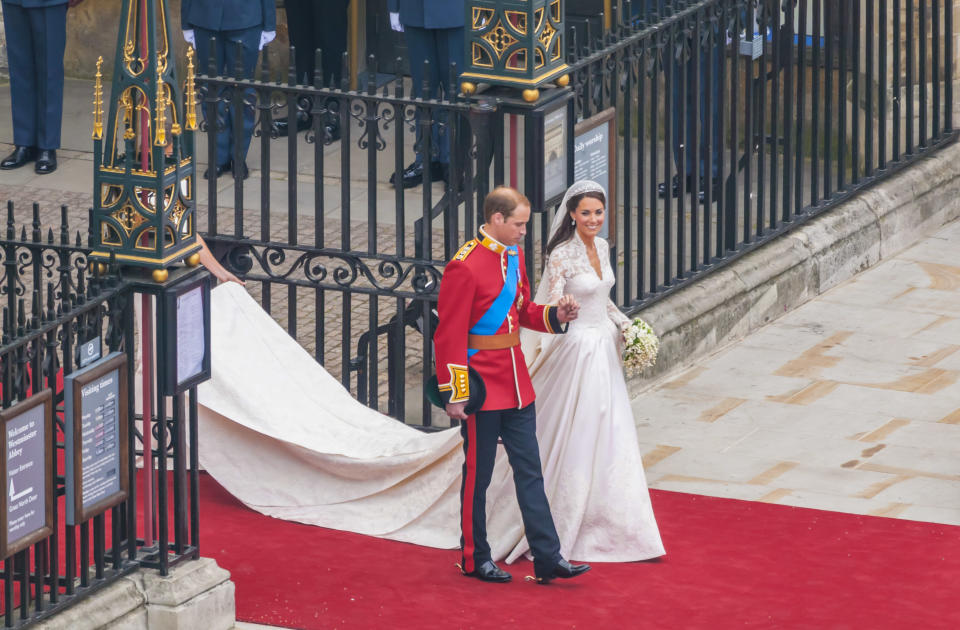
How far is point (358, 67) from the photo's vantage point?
17266 mm

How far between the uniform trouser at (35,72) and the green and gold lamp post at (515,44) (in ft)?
18.5

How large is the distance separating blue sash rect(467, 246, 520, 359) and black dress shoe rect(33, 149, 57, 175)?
6693mm

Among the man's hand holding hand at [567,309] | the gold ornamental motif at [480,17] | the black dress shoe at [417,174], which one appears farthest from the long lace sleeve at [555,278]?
the black dress shoe at [417,174]

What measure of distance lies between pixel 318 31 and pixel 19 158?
7.81 ft

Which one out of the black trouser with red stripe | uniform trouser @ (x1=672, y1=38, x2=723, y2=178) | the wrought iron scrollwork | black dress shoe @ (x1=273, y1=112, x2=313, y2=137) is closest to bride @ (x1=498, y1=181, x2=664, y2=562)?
the black trouser with red stripe

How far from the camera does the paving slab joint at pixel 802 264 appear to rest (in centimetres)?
1206

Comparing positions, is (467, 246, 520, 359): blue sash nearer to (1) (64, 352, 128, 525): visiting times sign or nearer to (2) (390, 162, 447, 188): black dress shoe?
(1) (64, 352, 128, 525): visiting times sign

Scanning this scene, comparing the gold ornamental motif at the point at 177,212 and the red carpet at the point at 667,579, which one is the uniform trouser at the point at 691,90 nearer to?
the red carpet at the point at 667,579

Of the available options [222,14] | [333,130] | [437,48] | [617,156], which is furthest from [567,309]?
[333,130]

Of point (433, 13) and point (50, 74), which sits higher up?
point (433, 13)

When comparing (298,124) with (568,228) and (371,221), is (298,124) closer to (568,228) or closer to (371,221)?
(371,221)

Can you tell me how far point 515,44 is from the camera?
33.7ft

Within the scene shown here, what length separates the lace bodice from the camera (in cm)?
960

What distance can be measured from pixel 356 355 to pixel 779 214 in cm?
300
